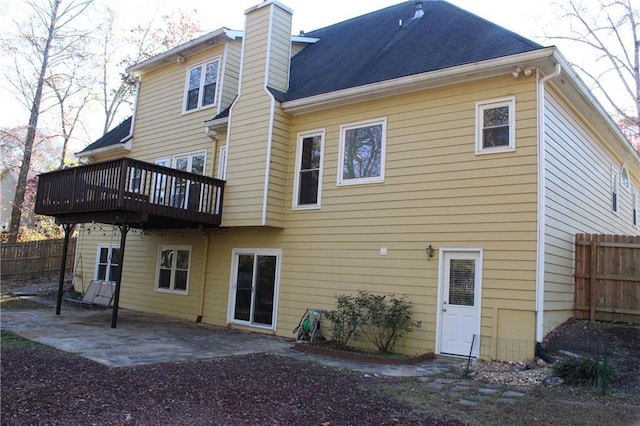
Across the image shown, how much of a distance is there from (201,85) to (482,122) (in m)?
8.66

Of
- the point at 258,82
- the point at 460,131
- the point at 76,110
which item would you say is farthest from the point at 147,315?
the point at 76,110

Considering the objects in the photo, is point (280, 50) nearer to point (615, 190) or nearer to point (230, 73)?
point (230, 73)

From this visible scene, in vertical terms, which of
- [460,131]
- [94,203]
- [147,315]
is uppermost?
[460,131]

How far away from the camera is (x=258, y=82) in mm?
11781

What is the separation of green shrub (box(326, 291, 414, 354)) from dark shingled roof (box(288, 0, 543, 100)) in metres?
4.35

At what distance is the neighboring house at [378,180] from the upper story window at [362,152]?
0.04 m

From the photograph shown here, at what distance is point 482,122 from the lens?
8789 millimetres

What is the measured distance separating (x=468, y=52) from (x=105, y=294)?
11.9 meters

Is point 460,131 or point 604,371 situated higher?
point 460,131

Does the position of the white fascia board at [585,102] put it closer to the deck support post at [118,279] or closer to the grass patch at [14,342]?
the deck support post at [118,279]

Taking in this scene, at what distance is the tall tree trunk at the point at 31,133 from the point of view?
2495 centimetres

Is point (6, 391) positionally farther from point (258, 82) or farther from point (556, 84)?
point (556, 84)

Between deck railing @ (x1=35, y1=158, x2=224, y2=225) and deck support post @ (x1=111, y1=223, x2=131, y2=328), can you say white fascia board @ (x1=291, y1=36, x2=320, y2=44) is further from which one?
deck support post @ (x1=111, y1=223, x2=131, y2=328)

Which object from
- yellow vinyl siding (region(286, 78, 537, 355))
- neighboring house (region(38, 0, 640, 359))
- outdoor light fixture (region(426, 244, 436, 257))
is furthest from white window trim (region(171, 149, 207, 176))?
outdoor light fixture (region(426, 244, 436, 257))
